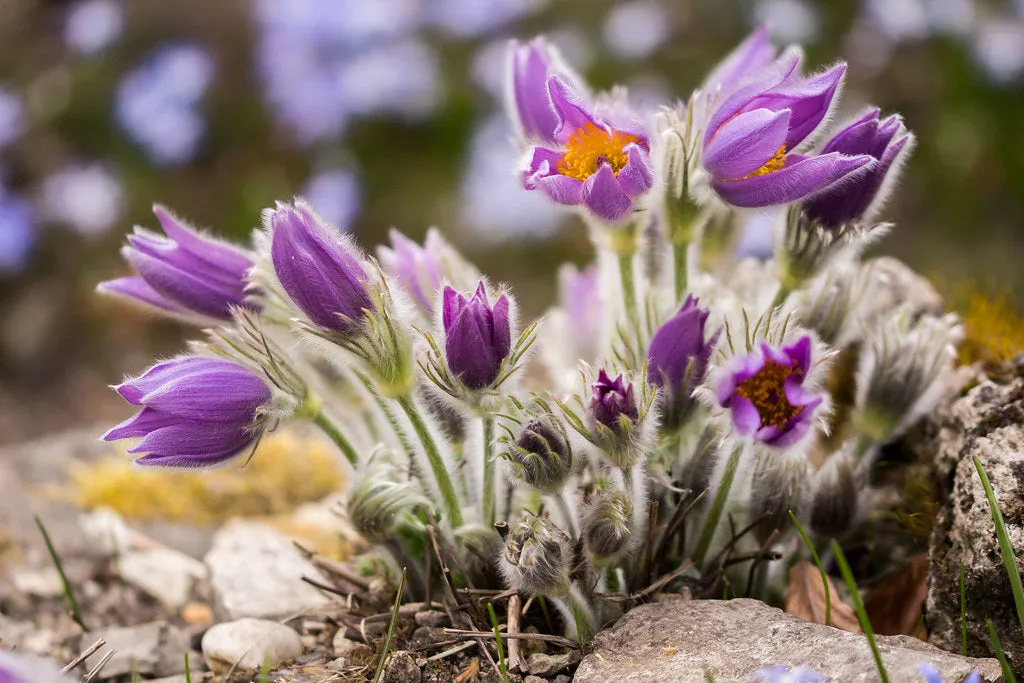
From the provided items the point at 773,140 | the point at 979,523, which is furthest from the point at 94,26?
the point at 979,523

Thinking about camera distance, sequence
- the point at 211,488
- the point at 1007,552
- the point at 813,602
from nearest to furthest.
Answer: the point at 1007,552, the point at 813,602, the point at 211,488

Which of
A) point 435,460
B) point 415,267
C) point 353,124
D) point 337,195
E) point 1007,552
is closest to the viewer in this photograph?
point 1007,552

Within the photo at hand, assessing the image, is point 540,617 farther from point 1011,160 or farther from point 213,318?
point 1011,160

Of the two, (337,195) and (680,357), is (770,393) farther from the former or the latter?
(337,195)

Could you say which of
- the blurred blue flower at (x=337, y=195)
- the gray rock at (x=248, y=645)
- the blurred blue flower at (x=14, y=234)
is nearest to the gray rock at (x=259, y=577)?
the gray rock at (x=248, y=645)

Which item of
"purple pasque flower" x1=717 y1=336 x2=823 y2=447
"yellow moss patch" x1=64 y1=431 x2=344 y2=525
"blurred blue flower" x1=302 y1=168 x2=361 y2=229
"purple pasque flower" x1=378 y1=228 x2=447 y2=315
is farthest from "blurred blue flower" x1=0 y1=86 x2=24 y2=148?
"purple pasque flower" x1=717 y1=336 x2=823 y2=447

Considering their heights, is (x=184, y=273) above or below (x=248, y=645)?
above
